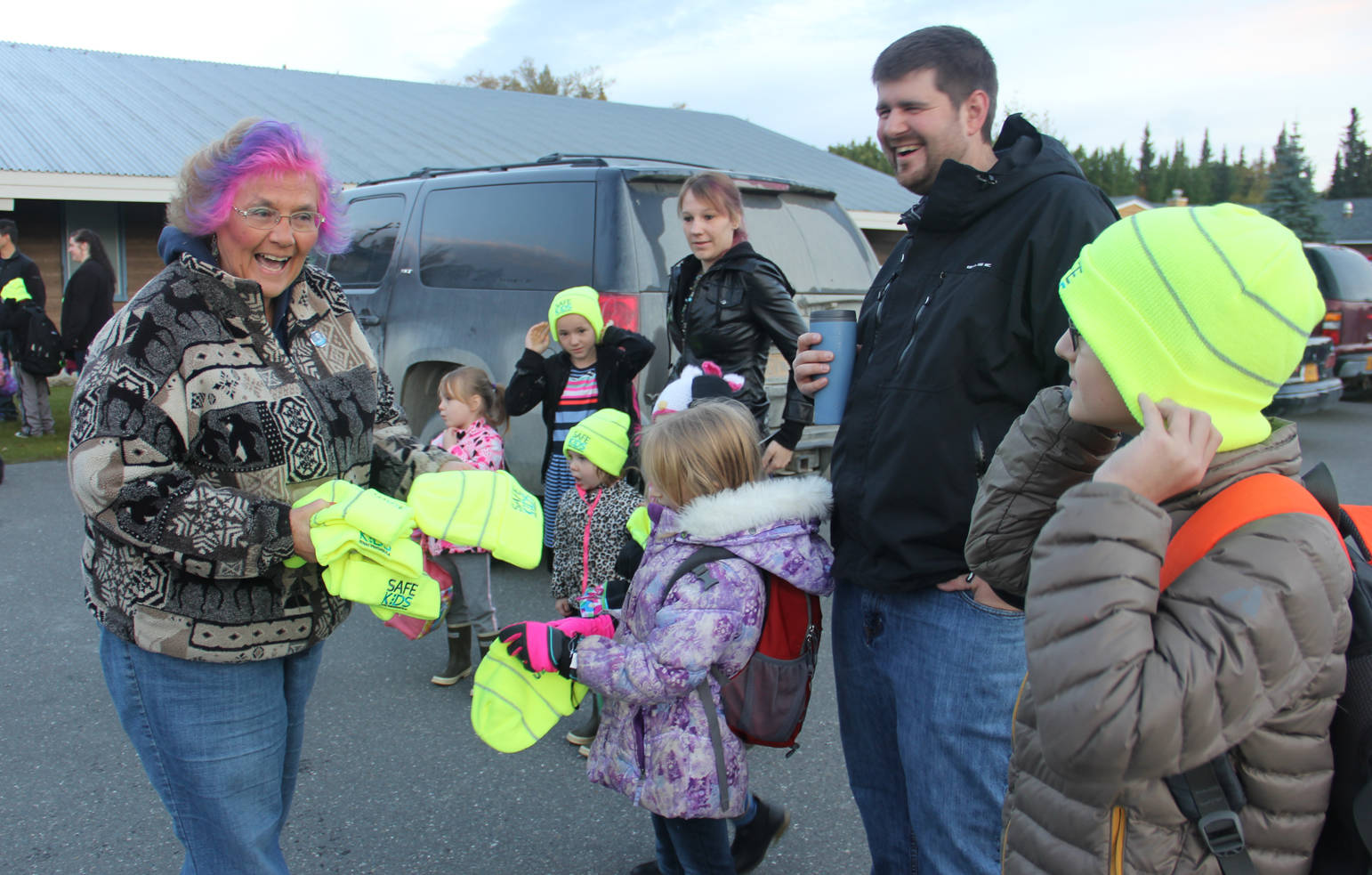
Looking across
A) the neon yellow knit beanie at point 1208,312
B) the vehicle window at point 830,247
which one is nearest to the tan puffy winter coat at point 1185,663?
the neon yellow knit beanie at point 1208,312

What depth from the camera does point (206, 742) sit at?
193 cm

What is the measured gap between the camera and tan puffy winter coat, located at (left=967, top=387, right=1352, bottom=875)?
1080 millimetres

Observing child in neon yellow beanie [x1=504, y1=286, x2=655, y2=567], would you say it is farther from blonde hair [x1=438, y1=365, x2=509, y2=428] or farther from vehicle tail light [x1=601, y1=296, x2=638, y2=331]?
vehicle tail light [x1=601, y1=296, x2=638, y2=331]

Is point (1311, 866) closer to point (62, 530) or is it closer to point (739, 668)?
point (739, 668)

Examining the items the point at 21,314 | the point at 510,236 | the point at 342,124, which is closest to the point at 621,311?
the point at 510,236

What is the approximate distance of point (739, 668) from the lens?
7.36 ft

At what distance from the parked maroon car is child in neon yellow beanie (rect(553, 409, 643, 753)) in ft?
31.0

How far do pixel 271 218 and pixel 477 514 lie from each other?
0.79 m

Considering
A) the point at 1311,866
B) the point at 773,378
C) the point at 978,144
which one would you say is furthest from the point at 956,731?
the point at 773,378

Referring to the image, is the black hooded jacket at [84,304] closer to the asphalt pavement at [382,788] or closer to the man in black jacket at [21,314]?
the man in black jacket at [21,314]

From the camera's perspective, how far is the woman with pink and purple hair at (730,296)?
3.86 metres

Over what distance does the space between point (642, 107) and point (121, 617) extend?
25119 mm

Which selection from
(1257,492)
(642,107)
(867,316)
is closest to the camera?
(1257,492)

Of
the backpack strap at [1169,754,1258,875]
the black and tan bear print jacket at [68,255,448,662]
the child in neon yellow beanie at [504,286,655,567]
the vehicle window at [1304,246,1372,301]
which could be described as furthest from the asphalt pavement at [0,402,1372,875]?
the vehicle window at [1304,246,1372,301]
